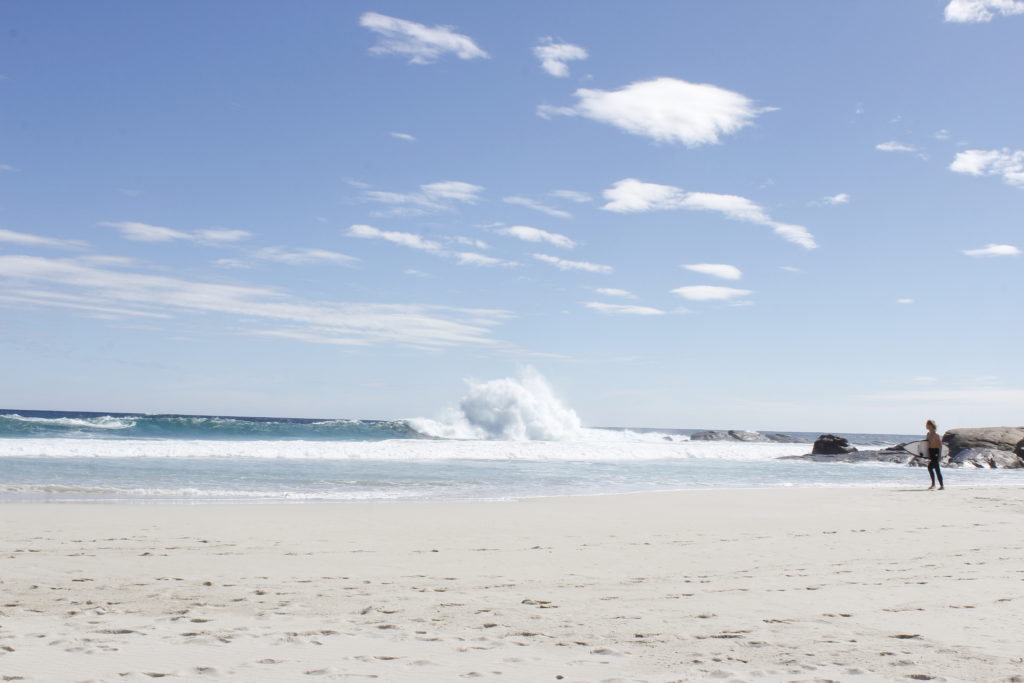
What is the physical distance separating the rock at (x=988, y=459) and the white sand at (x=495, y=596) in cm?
1906

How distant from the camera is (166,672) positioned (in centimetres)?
414

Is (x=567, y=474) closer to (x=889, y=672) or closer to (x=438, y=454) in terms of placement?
(x=438, y=454)

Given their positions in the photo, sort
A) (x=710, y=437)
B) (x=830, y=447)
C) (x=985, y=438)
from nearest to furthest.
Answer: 1. (x=985, y=438)
2. (x=830, y=447)
3. (x=710, y=437)

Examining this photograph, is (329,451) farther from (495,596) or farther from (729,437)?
(729,437)

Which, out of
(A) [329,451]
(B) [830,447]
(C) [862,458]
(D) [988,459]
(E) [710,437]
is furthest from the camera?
(E) [710,437]

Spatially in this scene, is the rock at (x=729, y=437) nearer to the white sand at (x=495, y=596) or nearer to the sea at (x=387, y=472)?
the sea at (x=387, y=472)

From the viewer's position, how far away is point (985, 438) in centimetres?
3114

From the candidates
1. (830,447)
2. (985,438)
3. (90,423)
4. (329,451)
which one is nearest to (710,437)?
(830,447)

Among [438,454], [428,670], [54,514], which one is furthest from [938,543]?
[438,454]

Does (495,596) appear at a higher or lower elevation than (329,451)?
lower

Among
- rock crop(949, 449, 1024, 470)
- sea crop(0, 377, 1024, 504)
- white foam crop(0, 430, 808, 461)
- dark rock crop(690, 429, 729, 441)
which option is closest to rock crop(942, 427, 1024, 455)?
rock crop(949, 449, 1024, 470)

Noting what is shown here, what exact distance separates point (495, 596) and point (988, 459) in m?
28.4

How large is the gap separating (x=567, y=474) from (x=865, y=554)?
12513 mm

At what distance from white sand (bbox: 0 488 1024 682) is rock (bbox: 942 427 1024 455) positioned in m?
22.3
